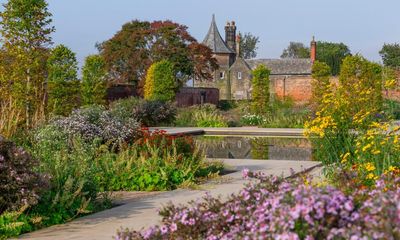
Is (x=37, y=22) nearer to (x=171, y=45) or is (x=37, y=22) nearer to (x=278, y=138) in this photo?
(x=278, y=138)

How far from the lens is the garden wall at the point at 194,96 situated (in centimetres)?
3962

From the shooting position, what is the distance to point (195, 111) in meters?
29.7

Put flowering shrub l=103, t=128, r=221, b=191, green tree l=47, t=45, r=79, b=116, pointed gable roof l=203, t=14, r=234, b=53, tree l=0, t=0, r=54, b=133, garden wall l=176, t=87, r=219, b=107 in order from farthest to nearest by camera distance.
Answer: pointed gable roof l=203, t=14, r=234, b=53 < garden wall l=176, t=87, r=219, b=107 < green tree l=47, t=45, r=79, b=116 < tree l=0, t=0, r=54, b=133 < flowering shrub l=103, t=128, r=221, b=191

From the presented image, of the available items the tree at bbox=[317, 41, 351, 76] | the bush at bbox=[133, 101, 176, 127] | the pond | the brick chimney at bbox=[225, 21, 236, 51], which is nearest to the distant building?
the brick chimney at bbox=[225, 21, 236, 51]

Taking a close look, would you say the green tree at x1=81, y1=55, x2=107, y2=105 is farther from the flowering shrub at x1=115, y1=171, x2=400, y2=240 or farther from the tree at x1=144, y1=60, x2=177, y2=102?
the flowering shrub at x1=115, y1=171, x2=400, y2=240

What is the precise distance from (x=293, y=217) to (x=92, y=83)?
83.8 feet

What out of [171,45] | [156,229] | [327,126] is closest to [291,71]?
[171,45]

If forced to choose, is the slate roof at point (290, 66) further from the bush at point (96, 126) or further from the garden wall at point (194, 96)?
the bush at point (96, 126)

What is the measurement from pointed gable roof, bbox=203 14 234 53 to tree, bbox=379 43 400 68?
96.1 feet

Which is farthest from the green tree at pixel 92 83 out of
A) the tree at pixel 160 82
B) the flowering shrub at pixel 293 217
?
the flowering shrub at pixel 293 217

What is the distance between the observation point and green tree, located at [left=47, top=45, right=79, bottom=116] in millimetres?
23656

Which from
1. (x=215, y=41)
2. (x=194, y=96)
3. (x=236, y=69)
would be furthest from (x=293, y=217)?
(x=215, y=41)

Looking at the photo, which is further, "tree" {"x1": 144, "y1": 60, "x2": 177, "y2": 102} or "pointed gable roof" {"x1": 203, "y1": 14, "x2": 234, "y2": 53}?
"pointed gable roof" {"x1": 203, "y1": 14, "x2": 234, "y2": 53}

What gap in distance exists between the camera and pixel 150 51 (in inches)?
1641
